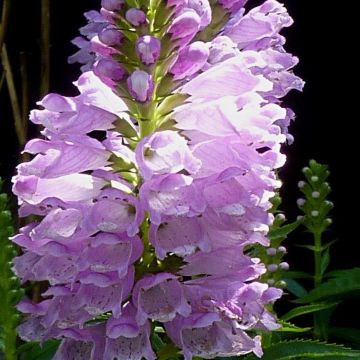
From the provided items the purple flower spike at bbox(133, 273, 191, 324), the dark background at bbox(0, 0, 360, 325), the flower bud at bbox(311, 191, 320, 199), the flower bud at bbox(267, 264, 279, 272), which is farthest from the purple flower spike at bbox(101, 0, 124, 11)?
the dark background at bbox(0, 0, 360, 325)

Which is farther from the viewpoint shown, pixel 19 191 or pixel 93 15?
pixel 93 15

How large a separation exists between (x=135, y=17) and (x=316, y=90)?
230 centimetres

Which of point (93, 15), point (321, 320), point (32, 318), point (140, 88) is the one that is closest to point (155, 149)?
point (140, 88)

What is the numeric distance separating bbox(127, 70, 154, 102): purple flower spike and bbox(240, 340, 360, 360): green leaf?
544mm

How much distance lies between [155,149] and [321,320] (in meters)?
1.44

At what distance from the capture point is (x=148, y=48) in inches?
50.3

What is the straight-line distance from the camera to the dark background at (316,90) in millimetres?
3336

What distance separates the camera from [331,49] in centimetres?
348

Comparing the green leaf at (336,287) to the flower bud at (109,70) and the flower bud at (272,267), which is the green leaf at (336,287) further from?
the flower bud at (109,70)

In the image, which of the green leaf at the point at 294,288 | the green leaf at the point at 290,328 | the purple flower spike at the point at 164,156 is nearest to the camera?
the purple flower spike at the point at 164,156

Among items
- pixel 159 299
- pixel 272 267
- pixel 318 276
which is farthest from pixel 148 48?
pixel 318 276

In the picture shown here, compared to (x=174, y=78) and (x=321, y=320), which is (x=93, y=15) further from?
(x=321, y=320)

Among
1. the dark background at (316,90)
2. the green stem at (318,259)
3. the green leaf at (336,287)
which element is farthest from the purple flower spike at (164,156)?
the dark background at (316,90)

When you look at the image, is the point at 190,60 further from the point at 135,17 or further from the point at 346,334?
the point at 346,334
